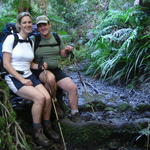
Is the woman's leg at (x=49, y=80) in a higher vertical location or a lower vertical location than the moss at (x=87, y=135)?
higher

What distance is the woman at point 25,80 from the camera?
125 inches

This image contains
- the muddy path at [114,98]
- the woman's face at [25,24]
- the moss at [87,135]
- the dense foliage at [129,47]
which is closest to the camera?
the woman's face at [25,24]

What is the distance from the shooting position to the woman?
3164 mm

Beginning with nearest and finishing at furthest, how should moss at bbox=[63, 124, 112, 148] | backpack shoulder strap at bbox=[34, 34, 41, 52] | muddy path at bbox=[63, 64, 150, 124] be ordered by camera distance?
moss at bbox=[63, 124, 112, 148] < backpack shoulder strap at bbox=[34, 34, 41, 52] < muddy path at bbox=[63, 64, 150, 124]

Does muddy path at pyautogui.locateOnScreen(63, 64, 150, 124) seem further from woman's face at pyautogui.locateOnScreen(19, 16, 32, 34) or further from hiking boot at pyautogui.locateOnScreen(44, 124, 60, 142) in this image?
woman's face at pyautogui.locateOnScreen(19, 16, 32, 34)

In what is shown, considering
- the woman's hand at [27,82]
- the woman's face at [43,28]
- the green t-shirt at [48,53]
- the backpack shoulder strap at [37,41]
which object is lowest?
the woman's hand at [27,82]

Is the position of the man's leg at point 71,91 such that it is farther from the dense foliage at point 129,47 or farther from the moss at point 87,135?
the dense foliage at point 129,47

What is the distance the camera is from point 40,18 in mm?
3648

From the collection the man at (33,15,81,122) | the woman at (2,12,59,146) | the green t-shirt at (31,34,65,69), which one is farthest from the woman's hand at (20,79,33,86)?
the green t-shirt at (31,34,65,69)

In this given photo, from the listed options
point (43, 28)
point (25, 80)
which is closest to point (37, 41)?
point (43, 28)

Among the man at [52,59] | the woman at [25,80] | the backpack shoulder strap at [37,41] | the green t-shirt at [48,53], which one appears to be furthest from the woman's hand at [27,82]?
the backpack shoulder strap at [37,41]

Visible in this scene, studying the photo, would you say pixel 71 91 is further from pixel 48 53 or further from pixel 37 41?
pixel 37 41

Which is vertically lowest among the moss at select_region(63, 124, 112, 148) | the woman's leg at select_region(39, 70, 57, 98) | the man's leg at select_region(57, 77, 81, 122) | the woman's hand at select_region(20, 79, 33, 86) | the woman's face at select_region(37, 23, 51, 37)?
the moss at select_region(63, 124, 112, 148)

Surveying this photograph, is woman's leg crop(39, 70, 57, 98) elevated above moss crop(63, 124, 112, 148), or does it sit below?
above
